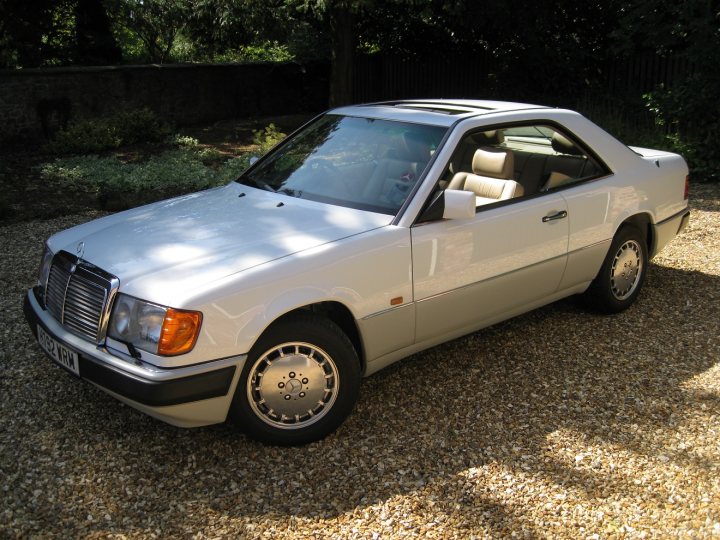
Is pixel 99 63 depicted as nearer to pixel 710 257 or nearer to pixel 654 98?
pixel 654 98

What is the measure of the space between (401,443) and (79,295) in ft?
6.11

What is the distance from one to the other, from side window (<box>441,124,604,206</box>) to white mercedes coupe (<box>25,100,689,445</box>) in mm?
14

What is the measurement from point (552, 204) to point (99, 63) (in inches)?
531

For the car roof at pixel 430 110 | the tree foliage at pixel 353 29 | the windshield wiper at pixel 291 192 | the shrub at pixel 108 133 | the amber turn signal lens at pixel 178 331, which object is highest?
the tree foliage at pixel 353 29

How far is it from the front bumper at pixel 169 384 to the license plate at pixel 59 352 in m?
0.06

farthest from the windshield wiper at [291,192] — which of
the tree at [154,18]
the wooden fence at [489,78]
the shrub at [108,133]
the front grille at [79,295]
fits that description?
the tree at [154,18]

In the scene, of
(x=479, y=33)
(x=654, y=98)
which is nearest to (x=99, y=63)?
(x=479, y=33)

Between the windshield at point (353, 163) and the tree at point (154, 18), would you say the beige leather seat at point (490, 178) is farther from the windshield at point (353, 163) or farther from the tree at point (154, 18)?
the tree at point (154, 18)

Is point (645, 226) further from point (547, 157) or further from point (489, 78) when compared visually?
point (489, 78)

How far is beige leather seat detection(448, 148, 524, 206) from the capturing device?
4824 millimetres

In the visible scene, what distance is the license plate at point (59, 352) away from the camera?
3.81 meters

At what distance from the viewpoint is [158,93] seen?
50.5ft

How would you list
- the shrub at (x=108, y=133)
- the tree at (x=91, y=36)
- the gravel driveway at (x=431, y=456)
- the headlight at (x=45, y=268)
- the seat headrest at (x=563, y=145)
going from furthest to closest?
the tree at (x=91, y=36) < the shrub at (x=108, y=133) < the seat headrest at (x=563, y=145) < the headlight at (x=45, y=268) < the gravel driveway at (x=431, y=456)

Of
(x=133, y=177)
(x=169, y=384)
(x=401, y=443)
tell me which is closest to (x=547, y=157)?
(x=401, y=443)
